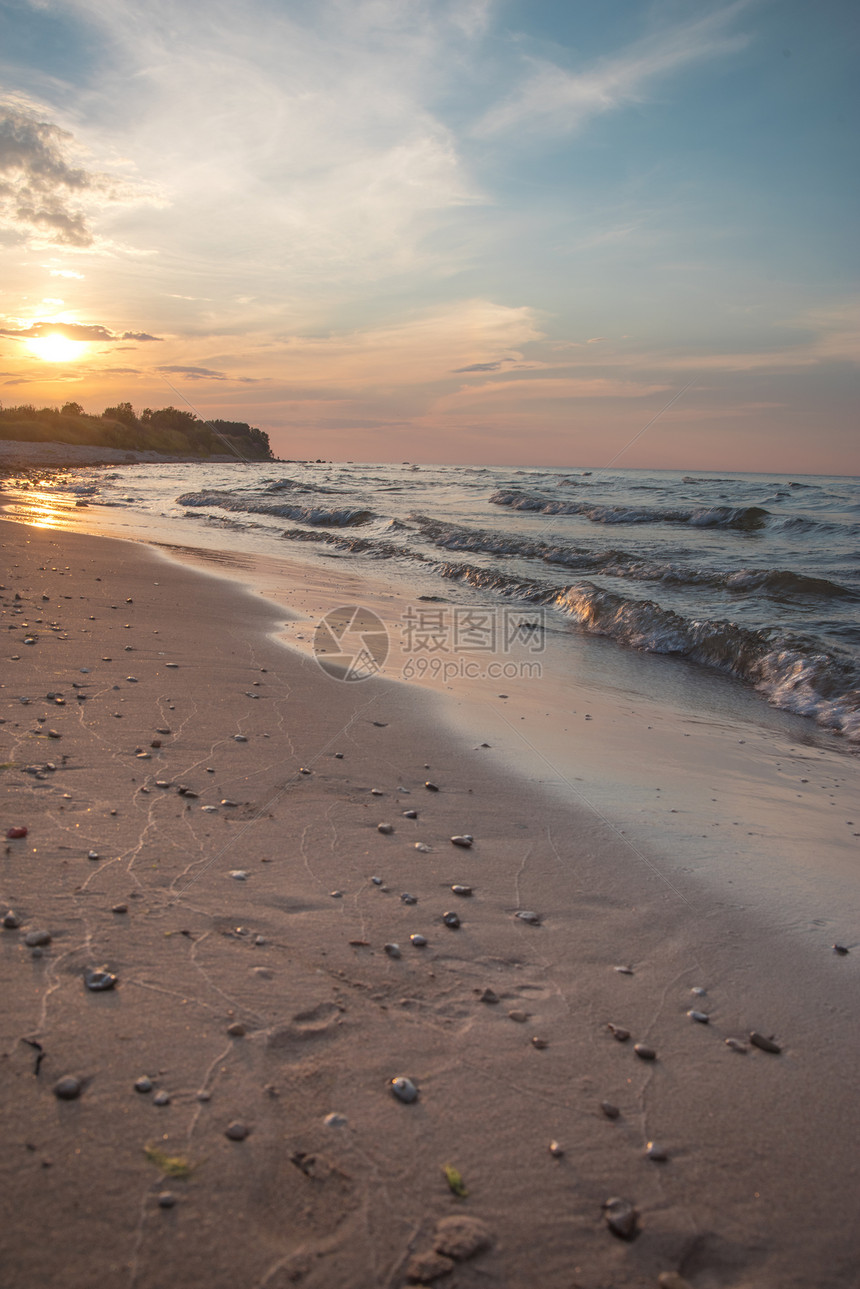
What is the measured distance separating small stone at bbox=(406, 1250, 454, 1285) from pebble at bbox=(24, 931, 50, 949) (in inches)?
70.6

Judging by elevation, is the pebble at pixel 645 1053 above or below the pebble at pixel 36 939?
below

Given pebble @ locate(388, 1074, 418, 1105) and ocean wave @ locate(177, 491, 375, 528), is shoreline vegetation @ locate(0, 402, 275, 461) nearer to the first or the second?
ocean wave @ locate(177, 491, 375, 528)

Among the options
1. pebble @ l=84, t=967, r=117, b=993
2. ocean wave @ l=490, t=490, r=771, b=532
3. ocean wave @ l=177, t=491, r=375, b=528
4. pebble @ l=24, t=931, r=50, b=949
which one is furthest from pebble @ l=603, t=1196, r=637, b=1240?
ocean wave @ l=490, t=490, r=771, b=532

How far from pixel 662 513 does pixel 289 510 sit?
47.7 ft

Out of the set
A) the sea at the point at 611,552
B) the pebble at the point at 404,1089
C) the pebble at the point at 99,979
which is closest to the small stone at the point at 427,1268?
the pebble at the point at 404,1089

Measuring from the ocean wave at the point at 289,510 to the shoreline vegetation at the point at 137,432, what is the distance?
31.2 metres

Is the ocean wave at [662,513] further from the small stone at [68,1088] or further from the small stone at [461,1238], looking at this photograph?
the small stone at [68,1088]

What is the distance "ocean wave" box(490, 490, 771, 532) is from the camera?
24766mm

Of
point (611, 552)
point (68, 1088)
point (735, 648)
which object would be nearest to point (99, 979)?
point (68, 1088)

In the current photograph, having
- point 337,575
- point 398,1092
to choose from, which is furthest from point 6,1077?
point 337,575

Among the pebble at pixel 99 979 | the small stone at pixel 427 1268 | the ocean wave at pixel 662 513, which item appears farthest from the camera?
the ocean wave at pixel 662 513

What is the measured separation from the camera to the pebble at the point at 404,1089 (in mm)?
2309

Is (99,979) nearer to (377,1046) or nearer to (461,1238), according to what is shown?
(377,1046)

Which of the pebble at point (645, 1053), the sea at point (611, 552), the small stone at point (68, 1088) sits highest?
the sea at point (611, 552)
